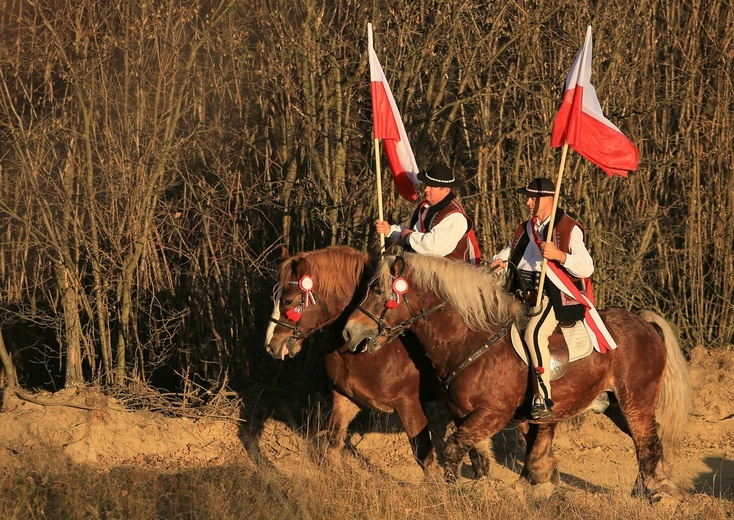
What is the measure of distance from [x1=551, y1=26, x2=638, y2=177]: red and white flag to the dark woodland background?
7.08 ft

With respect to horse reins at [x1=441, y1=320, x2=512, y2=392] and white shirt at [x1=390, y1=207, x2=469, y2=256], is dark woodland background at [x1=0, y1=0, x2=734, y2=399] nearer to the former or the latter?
white shirt at [x1=390, y1=207, x2=469, y2=256]

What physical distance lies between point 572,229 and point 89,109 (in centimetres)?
448

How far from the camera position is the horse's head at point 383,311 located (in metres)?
6.82

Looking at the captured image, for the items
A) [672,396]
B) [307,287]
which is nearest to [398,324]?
[307,287]

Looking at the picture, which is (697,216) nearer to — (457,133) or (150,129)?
(457,133)

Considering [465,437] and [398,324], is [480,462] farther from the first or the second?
[398,324]

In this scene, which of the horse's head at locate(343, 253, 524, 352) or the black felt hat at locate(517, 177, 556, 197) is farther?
the black felt hat at locate(517, 177, 556, 197)

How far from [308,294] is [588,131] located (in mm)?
2347

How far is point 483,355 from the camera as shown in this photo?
7.06 m

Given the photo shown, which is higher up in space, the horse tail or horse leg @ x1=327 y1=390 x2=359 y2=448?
the horse tail

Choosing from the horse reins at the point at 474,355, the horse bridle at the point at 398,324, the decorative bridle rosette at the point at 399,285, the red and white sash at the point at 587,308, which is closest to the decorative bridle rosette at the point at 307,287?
the horse bridle at the point at 398,324

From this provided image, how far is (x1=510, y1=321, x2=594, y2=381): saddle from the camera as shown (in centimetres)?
714

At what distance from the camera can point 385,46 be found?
31.1ft

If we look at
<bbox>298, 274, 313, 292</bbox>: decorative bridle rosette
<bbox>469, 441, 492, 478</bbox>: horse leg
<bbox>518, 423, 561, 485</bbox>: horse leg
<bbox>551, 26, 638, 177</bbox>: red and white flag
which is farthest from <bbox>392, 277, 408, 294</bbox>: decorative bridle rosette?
<bbox>518, 423, 561, 485</bbox>: horse leg
